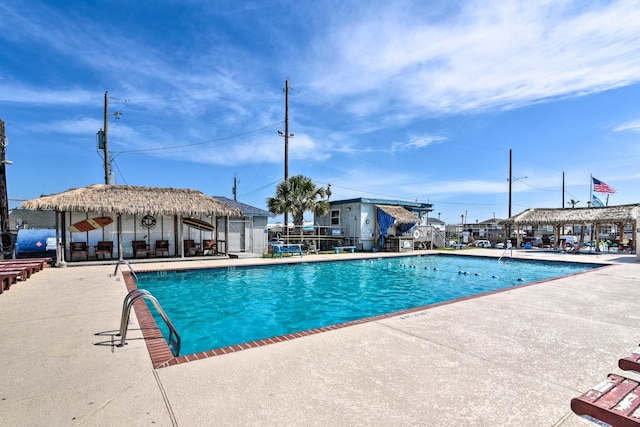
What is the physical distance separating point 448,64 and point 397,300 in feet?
28.8

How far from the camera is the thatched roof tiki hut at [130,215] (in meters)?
13.3

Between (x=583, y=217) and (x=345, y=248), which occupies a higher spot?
(x=583, y=217)

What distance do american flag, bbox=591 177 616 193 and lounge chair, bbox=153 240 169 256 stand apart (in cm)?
2868

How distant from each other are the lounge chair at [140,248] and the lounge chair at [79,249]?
1.75 meters

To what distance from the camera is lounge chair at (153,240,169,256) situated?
15.3m

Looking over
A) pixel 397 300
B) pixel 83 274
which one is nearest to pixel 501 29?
pixel 397 300

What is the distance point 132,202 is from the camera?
564 inches

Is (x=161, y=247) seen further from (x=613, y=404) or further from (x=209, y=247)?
(x=613, y=404)

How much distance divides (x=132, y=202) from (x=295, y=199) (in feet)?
31.5

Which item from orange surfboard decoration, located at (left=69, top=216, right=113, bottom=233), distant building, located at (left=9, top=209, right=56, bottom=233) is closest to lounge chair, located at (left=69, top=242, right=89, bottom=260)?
orange surfboard decoration, located at (left=69, top=216, right=113, bottom=233)

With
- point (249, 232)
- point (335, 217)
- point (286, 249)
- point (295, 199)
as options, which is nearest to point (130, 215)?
point (249, 232)

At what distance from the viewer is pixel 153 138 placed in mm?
23422

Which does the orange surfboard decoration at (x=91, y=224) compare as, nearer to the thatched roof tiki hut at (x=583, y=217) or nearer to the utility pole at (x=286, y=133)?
the utility pole at (x=286, y=133)

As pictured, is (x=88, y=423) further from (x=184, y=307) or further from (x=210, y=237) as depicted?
(x=210, y=237)
